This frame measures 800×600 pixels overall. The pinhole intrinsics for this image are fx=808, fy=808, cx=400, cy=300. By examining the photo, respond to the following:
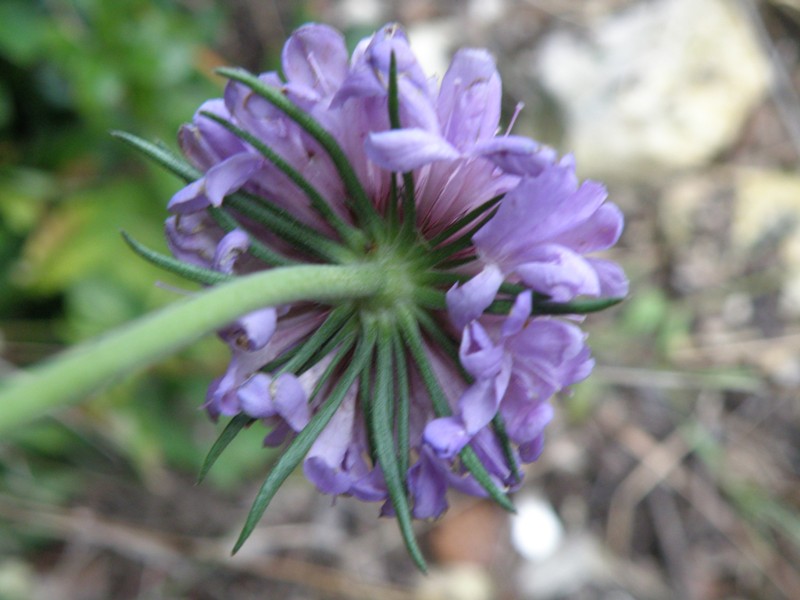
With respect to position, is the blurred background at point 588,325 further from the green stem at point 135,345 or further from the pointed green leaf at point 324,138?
the green stem at point 135,345

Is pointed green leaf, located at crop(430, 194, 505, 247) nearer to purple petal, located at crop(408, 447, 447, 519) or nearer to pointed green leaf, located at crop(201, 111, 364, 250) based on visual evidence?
pointed green leaf, located at crop(201, 111, 364, 250)

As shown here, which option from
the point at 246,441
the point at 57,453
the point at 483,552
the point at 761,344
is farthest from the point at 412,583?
the point at 761,344

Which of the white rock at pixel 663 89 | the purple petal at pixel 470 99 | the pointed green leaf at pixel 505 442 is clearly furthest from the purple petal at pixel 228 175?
the white rock at pixel 663 89

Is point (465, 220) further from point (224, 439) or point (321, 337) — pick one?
point (224, 439)

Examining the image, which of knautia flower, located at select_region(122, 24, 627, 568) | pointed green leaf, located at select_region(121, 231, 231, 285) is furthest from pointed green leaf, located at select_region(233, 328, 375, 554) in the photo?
pointed green leaf, located at select_region(121, 231, 231, 285)

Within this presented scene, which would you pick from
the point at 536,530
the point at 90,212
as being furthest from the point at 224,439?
the point at 536,530

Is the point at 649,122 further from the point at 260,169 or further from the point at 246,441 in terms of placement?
the point at 260,169
